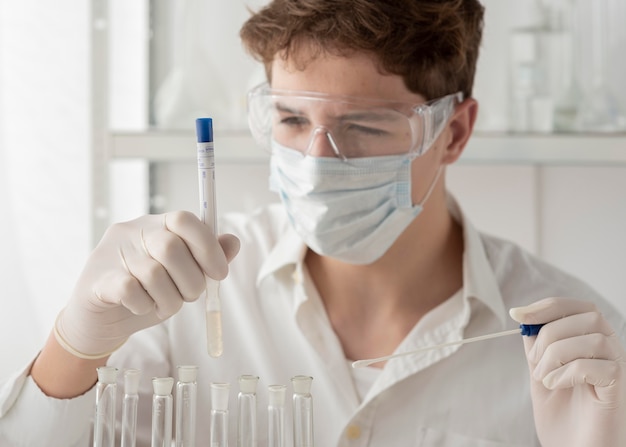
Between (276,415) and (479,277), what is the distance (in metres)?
0.66

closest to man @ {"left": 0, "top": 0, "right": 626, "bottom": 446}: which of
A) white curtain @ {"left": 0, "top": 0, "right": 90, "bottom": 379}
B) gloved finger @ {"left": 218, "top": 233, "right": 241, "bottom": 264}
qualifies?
gloved finger @ {"left": 218, "top": 233, "right": 241, "bottom": 264}

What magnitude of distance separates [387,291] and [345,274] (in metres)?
0.09

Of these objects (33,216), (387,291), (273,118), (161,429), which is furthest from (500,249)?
(33,216)

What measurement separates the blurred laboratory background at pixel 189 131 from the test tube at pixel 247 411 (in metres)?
0.94

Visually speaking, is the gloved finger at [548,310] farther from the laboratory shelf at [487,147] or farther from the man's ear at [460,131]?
the laboratory shelf at [487,147]

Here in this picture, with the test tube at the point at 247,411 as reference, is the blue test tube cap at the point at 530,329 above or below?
above

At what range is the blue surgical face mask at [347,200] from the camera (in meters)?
1.55

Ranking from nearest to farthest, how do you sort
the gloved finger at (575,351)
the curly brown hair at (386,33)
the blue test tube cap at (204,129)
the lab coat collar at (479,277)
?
the blue test tube cap at (204,129) → the gloved finger at (575,351) → the curly brown hair at (386,33) → the lab coat collar at (479,277)

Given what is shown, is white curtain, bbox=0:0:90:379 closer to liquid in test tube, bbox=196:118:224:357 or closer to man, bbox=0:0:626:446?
man, bbox=0:0:626:446

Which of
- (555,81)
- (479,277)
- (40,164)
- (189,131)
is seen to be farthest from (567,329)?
(40,164)

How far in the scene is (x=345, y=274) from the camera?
1770 millimetres

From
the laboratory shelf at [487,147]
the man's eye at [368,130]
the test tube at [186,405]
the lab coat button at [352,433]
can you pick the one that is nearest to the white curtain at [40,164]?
the laboratory shelf at [487,147]

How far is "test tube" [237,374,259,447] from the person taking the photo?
1149 mm

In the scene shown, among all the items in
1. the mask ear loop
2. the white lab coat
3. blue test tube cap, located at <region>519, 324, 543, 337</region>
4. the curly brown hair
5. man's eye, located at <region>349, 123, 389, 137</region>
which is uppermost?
the curly brown hair
